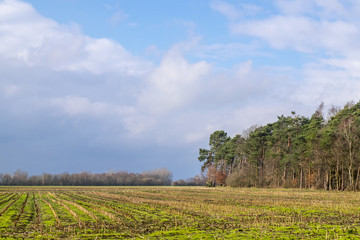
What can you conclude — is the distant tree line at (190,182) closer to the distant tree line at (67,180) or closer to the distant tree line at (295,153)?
the distant tree line at (67,180)

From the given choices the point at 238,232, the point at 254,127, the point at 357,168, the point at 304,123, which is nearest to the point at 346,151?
the point at 357,168

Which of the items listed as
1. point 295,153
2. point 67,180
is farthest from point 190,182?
point 295,153

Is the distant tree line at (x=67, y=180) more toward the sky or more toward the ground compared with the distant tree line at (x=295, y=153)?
more toward the ground

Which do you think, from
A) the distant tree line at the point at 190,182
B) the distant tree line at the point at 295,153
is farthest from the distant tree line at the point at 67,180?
the distant tree line at the point at 295,153

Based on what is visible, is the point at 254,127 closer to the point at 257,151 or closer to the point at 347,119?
the point at 257,151

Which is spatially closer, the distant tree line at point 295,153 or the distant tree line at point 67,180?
the distant tree line at point 295,153

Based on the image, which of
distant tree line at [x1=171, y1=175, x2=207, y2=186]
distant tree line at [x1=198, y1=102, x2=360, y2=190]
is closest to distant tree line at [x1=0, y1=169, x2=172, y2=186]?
distant tree line at [x1=171, y1=175, x2=207, y2=186]

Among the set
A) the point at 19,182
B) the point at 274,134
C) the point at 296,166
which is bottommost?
the point at 19,182

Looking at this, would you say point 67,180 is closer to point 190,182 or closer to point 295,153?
point 190,182

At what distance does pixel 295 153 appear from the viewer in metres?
84.1

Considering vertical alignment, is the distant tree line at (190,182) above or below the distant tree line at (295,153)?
below

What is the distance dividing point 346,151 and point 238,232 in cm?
5898

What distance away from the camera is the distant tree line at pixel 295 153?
68.9 m

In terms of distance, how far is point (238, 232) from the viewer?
1766 centimetres
